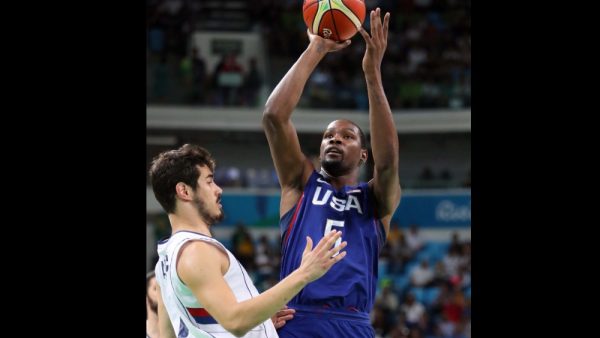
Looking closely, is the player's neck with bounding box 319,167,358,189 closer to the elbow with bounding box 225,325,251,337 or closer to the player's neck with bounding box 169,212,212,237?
the player's neck with bounding box 169,212,212,237

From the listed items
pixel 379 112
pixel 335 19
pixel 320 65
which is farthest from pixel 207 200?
pixel 320 65

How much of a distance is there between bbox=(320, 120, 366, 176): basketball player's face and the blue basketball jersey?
0.13m

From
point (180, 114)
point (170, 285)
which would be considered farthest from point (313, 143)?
point (170, 285)

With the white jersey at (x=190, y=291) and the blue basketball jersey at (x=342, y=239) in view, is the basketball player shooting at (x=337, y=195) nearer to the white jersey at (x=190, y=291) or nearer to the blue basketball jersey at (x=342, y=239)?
the blue basketball jersey at (x=342, y=239)

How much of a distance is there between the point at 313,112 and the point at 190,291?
15.9 meters

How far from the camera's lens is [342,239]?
5.34 m

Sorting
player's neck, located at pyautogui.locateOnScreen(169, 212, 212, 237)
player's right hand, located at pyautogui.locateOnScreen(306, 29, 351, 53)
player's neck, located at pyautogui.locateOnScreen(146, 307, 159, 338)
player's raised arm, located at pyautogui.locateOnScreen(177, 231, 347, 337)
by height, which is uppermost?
player's right hand, located at pyautogui.locateOnScreen(306, 29, 351, 53)

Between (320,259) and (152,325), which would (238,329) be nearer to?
(320,259)

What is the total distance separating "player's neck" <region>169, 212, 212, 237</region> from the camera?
4.54 meters

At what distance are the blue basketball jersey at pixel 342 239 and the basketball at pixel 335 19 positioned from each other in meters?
0.91

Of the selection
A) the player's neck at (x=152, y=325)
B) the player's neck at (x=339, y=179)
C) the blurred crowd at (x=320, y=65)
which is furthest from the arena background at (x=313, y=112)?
the player's neck at (x=339, y=179)

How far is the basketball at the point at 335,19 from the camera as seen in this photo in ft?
18.1

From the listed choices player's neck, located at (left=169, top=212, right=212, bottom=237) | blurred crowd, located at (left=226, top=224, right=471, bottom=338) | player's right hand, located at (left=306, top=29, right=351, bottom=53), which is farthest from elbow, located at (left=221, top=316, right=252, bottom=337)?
blurred crowd, located at (left=226, top=224, right=471, bottom=338)
